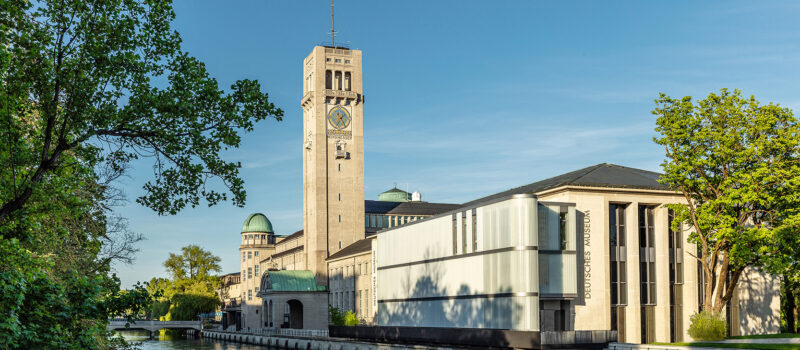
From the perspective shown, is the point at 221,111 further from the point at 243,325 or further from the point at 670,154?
the point at 243,325

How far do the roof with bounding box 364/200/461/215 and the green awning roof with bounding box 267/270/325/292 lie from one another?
13.1 m

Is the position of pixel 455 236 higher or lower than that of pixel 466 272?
higher

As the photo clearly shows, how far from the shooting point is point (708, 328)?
160 ft

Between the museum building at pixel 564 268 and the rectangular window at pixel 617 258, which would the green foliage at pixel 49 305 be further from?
the rectangular window at pixel 617 258

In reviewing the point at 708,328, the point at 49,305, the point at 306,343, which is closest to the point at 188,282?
the point at 306,343

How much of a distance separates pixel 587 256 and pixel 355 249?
150 ft

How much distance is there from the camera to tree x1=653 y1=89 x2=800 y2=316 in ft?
154

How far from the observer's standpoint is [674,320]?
181 ft

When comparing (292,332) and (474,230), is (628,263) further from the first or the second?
(292,332)

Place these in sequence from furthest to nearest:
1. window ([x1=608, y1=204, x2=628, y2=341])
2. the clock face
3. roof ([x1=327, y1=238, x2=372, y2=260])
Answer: the clock face → roof ([x1=327, y1=238, x2=372, y2=260]) → window ([x1=608, y1=204, x2=628, y2=341])

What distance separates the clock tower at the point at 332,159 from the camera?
103 m

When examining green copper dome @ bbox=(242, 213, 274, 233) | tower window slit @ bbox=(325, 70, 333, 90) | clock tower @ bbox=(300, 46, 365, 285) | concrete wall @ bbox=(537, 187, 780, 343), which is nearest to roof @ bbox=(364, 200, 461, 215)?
clock tower @ bbox=(300, 46, 365, 285)

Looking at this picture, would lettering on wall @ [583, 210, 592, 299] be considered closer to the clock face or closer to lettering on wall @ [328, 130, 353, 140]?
lettering on wall @ [328, 130, 353, 140]

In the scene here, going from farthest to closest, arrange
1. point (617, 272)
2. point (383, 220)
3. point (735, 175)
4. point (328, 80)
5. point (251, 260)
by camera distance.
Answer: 1. point (251, 260)
2. point (383, 220)
3. point (328, 80)
4. point (617, 272)
5. point (735, 175)
